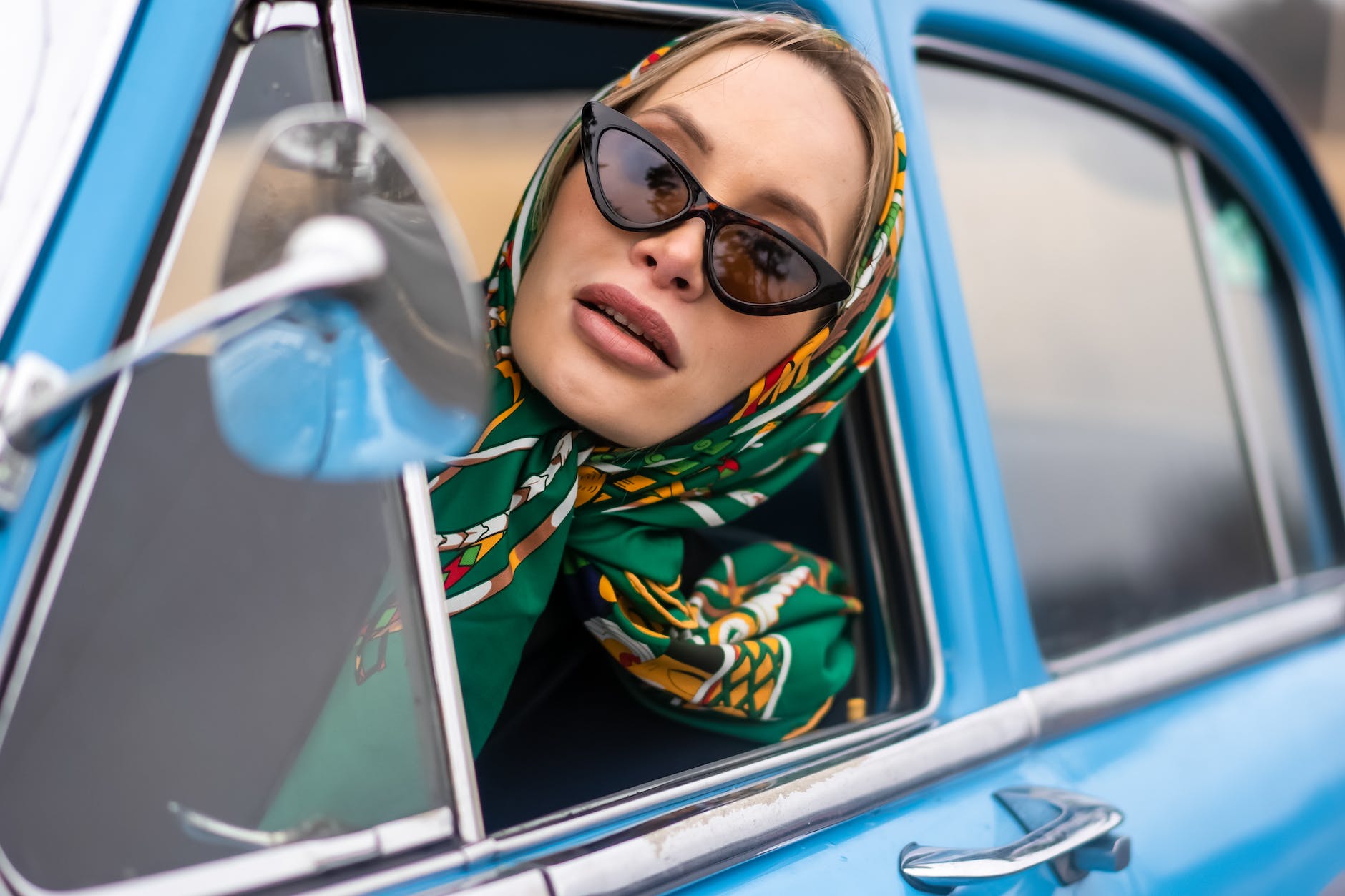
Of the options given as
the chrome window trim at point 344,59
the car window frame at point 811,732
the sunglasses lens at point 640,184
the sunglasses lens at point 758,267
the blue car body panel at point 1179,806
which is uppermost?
the chrome window trim at point 344,59

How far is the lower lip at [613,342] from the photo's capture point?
117cm

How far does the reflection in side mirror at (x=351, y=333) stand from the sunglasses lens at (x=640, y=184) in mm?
585

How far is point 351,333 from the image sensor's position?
0.61 meters

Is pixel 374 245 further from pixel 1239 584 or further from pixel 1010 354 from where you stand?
pixel 1239 584

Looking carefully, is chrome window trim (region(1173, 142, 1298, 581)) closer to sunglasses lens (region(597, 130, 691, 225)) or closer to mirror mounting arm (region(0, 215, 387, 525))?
sunglasses lens (region(597, 130, 691, 225))

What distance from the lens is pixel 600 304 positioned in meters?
→ 1.19

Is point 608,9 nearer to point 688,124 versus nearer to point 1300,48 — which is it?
point 688,124

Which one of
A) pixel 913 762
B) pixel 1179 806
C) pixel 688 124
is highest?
pixel 688 124

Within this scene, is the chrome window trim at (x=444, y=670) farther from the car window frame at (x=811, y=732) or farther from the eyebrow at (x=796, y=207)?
the eyebrow at (x=796, y=207)

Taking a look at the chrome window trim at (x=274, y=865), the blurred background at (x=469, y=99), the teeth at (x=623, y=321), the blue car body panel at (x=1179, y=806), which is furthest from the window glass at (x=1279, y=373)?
the chrome window trim at (x=274, y=865)

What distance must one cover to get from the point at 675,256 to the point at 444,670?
52cm

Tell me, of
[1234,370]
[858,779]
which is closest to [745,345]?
[858,779]

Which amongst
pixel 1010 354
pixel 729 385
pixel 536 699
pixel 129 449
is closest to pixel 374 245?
pixel 129 449

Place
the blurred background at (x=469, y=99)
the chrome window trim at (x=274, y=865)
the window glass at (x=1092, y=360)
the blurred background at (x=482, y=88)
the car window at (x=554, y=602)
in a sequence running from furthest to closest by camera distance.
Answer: the window glass at (x=1092, y=360), the blurred background at (x=482, y=88), the car window at (x=554, y=602), the blurred background at (x=469, y=99), the chrome window trim at (x=274, y=865)
